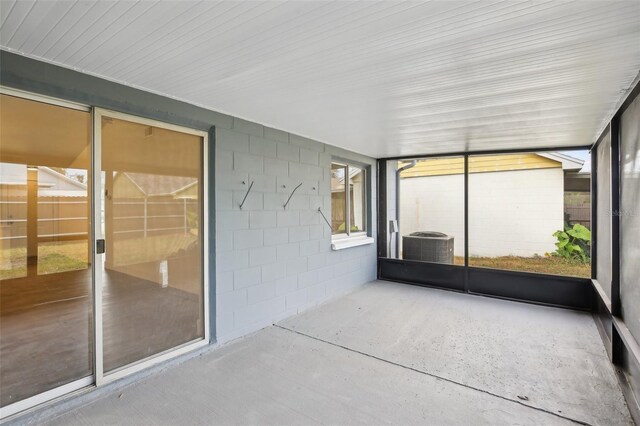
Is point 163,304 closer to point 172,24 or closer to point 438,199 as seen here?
point 172,24

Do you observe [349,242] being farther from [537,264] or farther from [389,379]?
[537,264]

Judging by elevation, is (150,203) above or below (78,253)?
above

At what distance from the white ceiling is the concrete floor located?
7.40ft

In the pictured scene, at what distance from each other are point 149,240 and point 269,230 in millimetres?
1291

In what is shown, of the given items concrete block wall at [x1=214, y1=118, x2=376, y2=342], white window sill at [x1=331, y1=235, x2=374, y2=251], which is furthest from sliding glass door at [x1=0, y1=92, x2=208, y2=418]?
white window sill at [x1=331, y1=235, x2=374, y2=251]

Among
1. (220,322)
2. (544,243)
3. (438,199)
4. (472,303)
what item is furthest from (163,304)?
(544,243)

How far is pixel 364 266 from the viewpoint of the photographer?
5.39 metres

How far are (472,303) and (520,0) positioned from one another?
13.2 feet

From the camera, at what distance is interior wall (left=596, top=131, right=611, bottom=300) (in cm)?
315

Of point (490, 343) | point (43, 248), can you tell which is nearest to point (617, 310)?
point (490, 343)

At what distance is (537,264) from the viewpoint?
4.73 meters

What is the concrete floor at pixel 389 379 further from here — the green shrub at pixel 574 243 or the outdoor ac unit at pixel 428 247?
the outdoor ac unit at pixel 428 247

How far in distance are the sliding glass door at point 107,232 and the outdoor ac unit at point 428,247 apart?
3810 mm

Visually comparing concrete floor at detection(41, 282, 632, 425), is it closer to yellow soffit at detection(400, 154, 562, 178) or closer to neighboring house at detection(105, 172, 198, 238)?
neighboring house at detection(105, 172, 198, 238)
